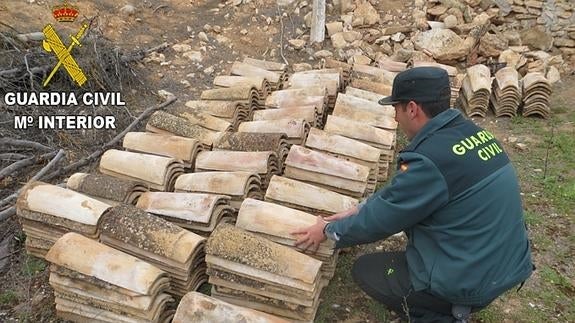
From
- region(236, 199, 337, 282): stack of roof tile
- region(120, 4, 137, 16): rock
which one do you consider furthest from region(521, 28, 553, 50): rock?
region(120, 4, 137, 16): rock

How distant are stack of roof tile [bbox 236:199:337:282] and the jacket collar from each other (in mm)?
918

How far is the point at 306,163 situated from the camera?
4105mm

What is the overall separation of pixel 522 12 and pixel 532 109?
9.15 feet

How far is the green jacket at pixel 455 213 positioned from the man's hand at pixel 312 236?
0.28 metres

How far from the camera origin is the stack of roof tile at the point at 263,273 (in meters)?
3.00

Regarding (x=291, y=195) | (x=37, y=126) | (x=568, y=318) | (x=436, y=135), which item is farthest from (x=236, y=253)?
(x=37, y=126)

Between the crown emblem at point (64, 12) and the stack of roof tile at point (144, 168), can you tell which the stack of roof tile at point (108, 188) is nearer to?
the stack of roof tile at point (144, 168)

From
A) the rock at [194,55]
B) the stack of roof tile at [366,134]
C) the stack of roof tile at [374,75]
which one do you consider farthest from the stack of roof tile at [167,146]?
the rock at [194,55]

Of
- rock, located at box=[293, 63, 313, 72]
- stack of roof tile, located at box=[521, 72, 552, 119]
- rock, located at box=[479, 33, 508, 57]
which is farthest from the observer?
rock, located at box=[479, 33, 508, 57]

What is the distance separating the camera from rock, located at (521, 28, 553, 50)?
8297mm

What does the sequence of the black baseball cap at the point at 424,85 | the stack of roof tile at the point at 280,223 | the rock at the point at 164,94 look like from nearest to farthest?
the black baseball cap at the point at 424,85 < the stack of roof tile at the point at 280,223 < the rock at the point at 164,94

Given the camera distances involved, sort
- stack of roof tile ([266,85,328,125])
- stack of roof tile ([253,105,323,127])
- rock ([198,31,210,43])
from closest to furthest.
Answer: stack of roof tile ([253,105,323,127])
stack of roof tile ([266,85,328,125])
rock ([198,31,210,43])

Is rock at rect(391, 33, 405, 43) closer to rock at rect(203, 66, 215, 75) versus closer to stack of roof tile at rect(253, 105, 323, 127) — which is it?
rock at rect(203, 66, 215, 75)

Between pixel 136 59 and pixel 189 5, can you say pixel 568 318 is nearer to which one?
pixel 136 59
